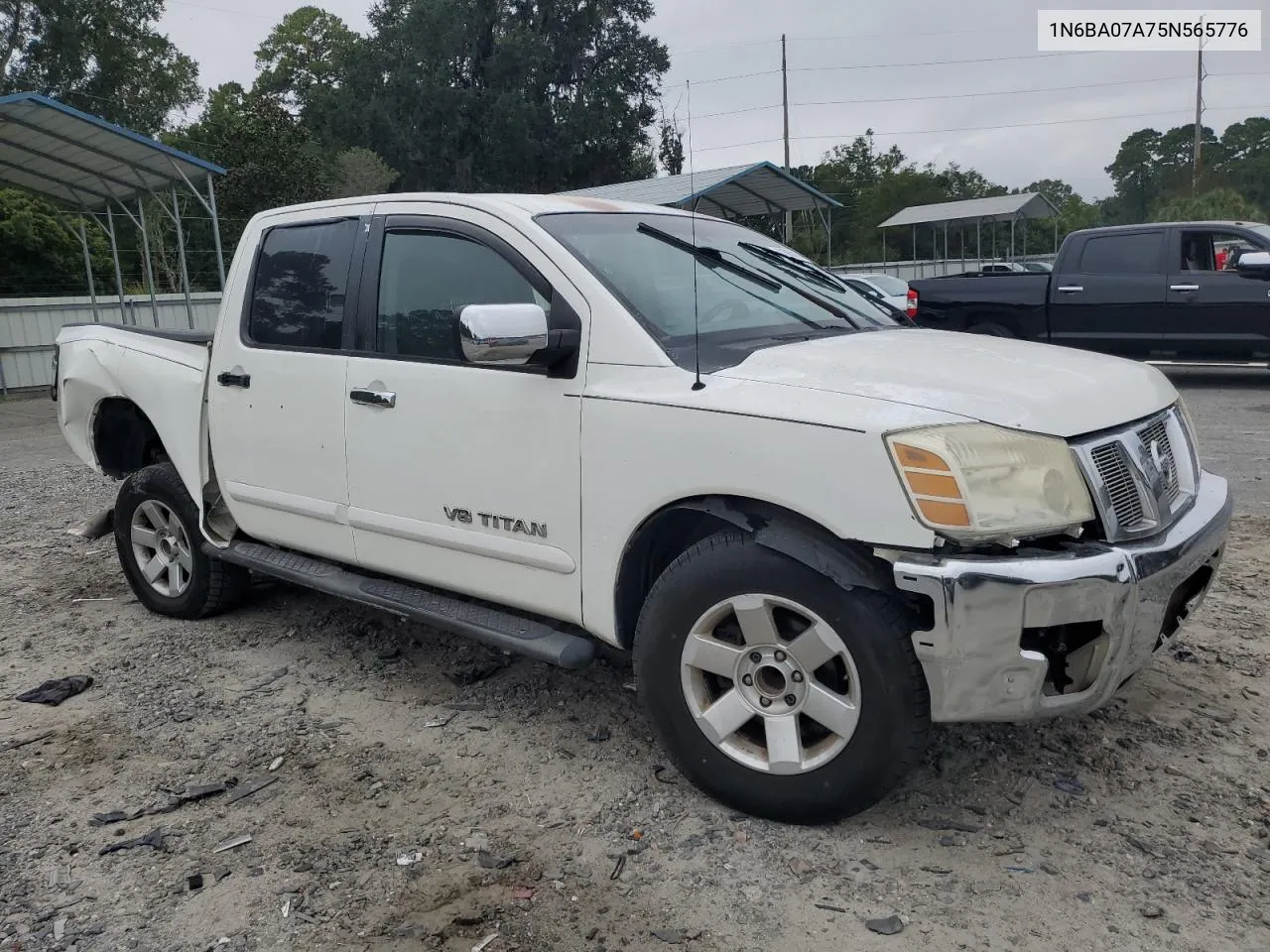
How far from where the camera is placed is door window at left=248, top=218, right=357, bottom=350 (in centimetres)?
397

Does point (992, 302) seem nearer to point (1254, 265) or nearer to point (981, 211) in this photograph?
point (1254, 265)

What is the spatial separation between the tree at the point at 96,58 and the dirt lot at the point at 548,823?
3708 cm

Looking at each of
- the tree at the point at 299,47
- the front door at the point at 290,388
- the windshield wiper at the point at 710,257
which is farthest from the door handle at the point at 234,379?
the tree at the point at 299,47

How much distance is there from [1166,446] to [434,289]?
2.43 meters

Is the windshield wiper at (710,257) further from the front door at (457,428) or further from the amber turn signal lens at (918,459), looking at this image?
the amber turn signal lens at (918,459)

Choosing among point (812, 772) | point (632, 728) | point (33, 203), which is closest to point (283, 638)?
point (632, 728)

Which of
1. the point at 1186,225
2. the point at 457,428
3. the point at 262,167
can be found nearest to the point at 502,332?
the point at 457,428

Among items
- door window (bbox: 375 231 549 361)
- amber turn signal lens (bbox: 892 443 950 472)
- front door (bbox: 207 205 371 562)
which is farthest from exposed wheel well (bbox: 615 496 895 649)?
front door (bbox: 207 205 371 562)

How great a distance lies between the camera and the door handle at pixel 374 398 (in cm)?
364

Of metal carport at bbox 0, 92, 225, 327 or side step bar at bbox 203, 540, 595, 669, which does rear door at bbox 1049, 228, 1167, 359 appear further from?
metal carport at bbox 0, 92, 225, 327

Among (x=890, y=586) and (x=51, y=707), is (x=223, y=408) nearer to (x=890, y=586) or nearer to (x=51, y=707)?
(x=51, y=707)

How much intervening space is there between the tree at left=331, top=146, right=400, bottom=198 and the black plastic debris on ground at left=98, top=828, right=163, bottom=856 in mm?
32670

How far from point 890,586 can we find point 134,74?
4214 centimetres

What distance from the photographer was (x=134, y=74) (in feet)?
123
